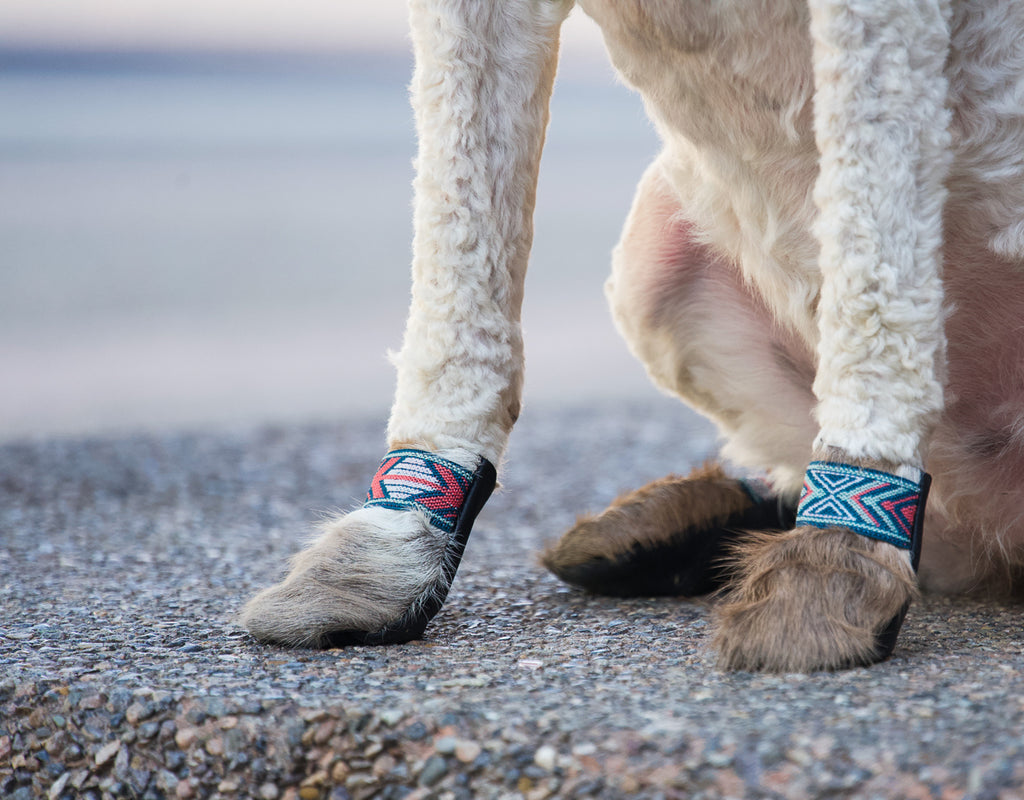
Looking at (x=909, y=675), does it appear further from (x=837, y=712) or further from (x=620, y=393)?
(x=620, y=393)

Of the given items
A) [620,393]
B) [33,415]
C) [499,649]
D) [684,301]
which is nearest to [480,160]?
[684,301]

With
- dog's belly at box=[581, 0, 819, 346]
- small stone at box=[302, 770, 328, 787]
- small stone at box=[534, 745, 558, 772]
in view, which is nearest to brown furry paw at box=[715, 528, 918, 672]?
small stone at box=[534, 745, 558, 772]

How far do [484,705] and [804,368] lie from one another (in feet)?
3.34

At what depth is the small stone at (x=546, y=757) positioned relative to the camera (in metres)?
1.35

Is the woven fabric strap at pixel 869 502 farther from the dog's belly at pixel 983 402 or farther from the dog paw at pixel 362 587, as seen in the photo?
the dog paw at pixel 362 587

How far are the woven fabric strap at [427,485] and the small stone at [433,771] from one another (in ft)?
1.74

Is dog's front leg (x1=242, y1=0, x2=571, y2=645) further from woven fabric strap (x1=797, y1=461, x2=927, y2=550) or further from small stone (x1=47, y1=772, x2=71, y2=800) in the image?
woven fabric strap (x1=797, y1=461, x2=927, y2=550)

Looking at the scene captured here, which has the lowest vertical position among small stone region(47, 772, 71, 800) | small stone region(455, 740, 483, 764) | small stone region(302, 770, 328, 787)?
small stone region(47, 772, 71, 800)

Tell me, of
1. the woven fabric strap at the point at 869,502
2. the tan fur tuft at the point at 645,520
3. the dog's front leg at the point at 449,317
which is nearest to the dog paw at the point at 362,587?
the dog's front leg at the point at 449,317

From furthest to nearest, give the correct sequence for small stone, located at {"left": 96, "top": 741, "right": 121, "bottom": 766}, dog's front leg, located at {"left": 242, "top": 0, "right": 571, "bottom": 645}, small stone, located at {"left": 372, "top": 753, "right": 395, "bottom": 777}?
dog's front leg, located at {"left": 242, "top": 0, "right": 571, "bottom": 645} → small stone, located at {"left": 96, "top": 741, "right": 121, "bottom": 766} → small stone, located at {"left": 372, "top": 753, "right": 395, "bottom": 777}

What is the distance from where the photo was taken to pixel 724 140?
1839mm

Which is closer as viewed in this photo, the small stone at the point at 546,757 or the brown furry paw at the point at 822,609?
the small stone at the point at 546,757

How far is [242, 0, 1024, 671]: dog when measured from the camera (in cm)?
159

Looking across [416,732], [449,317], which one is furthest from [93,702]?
[449,317]
